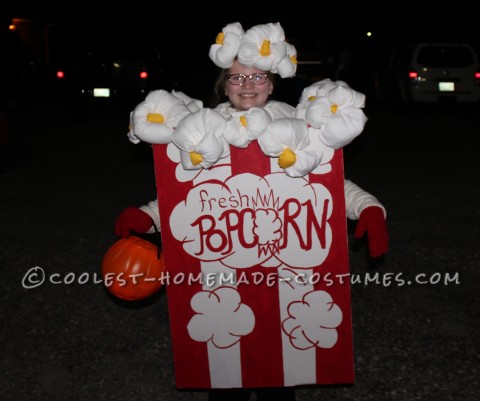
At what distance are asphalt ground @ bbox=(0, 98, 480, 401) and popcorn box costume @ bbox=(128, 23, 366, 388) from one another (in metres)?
0.59

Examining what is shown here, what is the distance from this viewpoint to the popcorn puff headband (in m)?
2.88

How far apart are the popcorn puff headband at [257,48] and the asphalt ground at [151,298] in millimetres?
1688

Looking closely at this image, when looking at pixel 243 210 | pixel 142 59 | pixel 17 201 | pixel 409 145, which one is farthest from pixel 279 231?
pixel 142 59

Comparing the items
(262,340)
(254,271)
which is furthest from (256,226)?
(262,340)

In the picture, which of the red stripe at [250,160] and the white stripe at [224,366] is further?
the white stripe at [224,366]

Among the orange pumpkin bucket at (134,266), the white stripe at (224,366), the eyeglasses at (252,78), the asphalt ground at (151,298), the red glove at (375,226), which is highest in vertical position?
the eyeglasses at (252,78)

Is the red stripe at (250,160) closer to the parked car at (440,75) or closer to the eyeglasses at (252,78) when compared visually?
the eyeglasses at (252,78)

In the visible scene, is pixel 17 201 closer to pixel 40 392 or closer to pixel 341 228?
pixel 40 392

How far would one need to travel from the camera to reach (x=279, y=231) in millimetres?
2938

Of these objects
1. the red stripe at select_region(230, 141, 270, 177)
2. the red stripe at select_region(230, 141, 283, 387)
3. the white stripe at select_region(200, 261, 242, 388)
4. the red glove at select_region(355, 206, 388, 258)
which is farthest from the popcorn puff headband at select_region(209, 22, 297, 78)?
the white stripe at select_region(200, 261, 242, 388)

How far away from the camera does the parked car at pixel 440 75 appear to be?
14609mm
